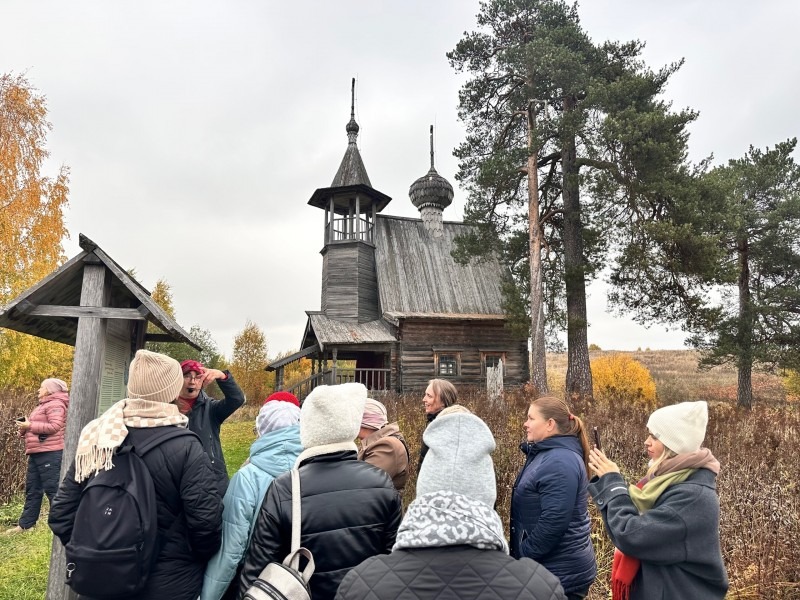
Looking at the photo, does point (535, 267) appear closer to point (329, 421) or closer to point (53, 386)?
point (53, 386)

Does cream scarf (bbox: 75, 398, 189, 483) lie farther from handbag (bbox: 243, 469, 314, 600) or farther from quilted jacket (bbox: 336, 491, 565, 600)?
quilted jacket (bbox: 336, 491, 565, 600)

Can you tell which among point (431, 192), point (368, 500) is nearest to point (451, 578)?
point (368, 500)

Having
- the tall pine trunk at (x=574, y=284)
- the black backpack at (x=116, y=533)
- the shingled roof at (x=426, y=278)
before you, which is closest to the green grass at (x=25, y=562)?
the black backpack at (x=116, y=533)

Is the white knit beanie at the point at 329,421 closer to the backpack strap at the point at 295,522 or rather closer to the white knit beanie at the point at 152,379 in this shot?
the backpack strap at the point at 295,522

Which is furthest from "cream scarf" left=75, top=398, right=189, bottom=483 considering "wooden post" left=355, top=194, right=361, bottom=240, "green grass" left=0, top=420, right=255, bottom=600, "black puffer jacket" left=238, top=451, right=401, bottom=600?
"wooden post" left=355, top=194, right=361, bottom=240

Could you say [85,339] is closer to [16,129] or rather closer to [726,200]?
[16,129]

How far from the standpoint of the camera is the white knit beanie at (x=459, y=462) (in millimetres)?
1571

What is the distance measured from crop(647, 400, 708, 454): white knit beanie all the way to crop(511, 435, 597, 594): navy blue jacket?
524 millimetres

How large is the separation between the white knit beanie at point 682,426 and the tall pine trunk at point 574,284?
1387cm

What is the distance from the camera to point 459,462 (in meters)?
1.59

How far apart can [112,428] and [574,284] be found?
15167mm

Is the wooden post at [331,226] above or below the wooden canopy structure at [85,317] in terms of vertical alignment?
above

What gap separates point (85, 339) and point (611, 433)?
6602 mm

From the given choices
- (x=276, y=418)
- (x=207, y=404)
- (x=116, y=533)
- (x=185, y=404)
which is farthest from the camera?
(x=207, y=404)
